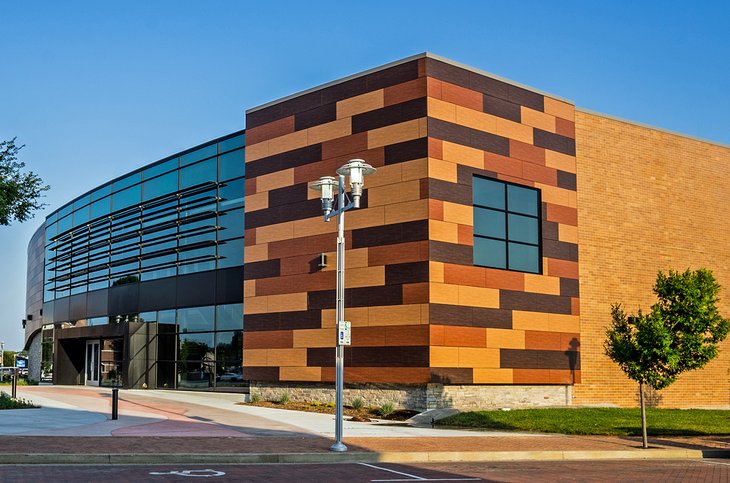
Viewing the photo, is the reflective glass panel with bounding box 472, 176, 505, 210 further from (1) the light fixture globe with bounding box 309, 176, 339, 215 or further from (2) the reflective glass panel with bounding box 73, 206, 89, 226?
(2) the reflective glass panel with bounding box 73, 206, 89, 226

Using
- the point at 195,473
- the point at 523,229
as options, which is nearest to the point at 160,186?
the point at 523,229

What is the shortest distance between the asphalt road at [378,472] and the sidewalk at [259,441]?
58 centimetres

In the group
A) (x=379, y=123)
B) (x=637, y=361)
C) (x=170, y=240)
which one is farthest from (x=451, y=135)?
(x=170, y=240)

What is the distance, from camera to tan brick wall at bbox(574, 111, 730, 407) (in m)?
29.7

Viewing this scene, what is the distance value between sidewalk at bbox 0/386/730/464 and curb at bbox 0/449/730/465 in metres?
Result: 0.02

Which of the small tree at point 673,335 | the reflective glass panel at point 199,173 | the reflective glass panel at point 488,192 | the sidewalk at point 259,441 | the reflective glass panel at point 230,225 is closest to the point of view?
the sidewalk at point 259,441

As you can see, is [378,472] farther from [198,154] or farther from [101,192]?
[101,192]

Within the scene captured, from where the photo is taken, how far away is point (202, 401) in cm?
3027

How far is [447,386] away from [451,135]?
8.18 m

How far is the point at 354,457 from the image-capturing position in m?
16.0

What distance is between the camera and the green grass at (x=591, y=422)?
22.0 metres

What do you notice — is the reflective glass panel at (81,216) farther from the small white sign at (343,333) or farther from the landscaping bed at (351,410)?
the small white sign at (343,333)

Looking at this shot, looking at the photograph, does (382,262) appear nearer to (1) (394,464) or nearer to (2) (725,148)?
(1) (394,464)

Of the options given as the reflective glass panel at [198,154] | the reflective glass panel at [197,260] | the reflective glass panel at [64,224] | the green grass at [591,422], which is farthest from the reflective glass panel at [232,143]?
the reflective glass panel at [64,224]
